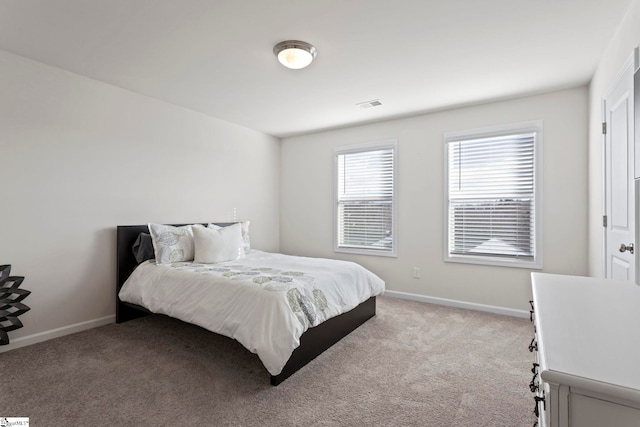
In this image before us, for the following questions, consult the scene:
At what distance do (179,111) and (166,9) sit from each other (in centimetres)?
198

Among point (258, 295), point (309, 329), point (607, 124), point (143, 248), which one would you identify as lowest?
point (309, 329)

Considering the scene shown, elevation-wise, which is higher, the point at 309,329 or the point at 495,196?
the point at 495,196

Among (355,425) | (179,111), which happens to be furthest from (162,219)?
(355,425)

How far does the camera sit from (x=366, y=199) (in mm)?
4668

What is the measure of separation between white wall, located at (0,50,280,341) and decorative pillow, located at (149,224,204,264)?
39 cm

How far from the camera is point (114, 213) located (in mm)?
3352

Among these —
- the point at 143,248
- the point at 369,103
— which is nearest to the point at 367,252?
the point at 369,103

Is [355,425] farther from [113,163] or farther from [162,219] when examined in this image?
[113,163]

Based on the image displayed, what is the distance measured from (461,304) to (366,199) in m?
1.85

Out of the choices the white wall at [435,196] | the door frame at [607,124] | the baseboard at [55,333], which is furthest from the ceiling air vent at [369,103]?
the baseboard at [55,333]

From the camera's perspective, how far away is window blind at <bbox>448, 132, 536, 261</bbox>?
356 cm

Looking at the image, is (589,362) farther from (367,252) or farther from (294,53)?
(367,252)

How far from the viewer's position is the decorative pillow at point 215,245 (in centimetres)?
335

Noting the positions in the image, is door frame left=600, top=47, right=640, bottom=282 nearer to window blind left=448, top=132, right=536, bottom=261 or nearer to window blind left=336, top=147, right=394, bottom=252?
window blind left=448, top=132, right=536, bottom=261
